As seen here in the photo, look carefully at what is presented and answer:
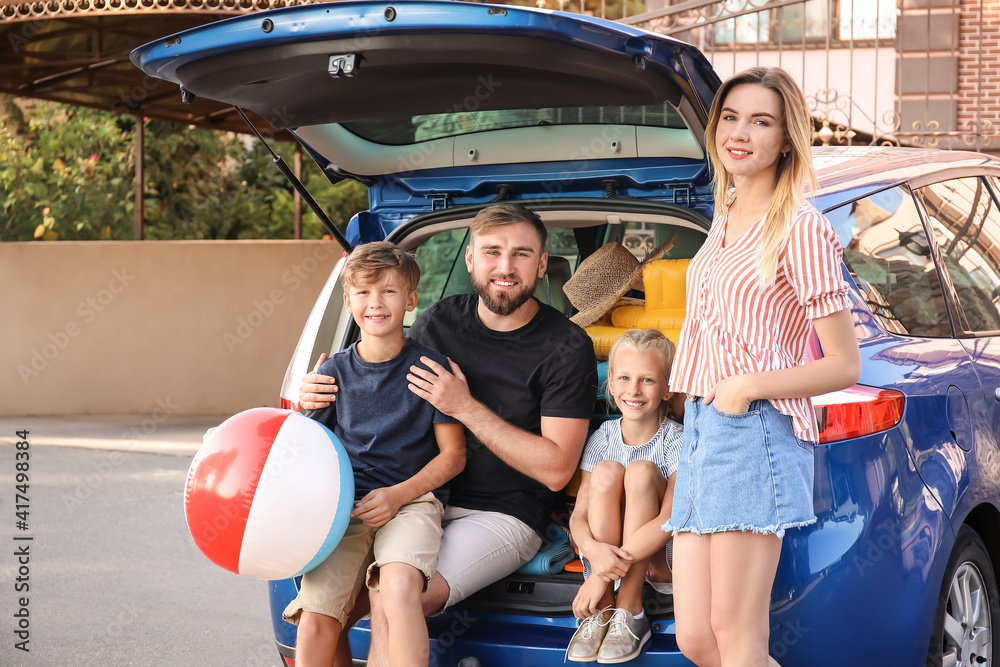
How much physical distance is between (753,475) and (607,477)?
0.67 meters

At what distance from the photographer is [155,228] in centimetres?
1291

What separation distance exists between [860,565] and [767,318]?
655 millimetres

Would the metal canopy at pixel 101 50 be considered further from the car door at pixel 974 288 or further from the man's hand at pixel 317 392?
the car door at pixel 974 288

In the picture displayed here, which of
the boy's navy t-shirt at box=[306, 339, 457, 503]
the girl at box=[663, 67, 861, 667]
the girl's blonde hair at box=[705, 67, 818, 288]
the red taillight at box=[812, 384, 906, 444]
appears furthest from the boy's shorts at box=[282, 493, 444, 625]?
the girl's blonde hair at box=[705, 67, 818, 288]

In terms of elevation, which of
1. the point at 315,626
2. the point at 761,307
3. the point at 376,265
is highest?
the point at 376,265

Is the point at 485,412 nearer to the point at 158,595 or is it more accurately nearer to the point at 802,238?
the point at 802,238

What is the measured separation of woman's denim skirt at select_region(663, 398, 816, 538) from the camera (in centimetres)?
227

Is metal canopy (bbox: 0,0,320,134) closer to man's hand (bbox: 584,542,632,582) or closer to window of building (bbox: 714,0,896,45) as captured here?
man's hand (bbox: 584,542,632,582)

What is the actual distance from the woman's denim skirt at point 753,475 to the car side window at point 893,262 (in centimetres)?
67

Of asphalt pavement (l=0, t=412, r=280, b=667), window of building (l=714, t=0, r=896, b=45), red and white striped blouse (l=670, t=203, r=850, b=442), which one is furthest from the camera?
window of building (l=714, t=0, r=896, b=45)

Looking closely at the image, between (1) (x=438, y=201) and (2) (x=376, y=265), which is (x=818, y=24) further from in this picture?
(2) (x=376, y=265)

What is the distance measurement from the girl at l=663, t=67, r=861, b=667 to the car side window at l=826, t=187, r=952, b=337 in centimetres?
59

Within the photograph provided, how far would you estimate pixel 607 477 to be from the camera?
289cm

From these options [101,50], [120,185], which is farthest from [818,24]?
[120,185]
